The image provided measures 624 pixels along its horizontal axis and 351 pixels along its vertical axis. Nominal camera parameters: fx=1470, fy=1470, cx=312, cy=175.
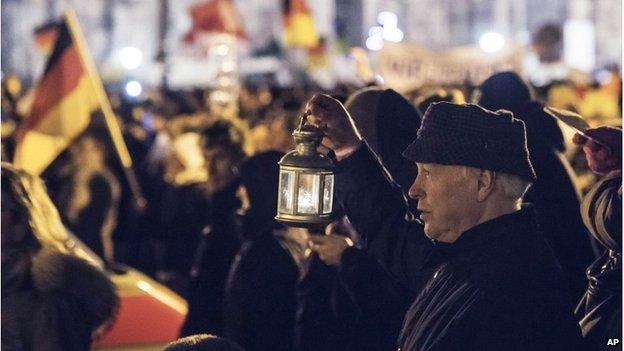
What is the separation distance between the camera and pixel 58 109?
31.3ft

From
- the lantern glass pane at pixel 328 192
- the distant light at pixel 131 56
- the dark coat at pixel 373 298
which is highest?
the lantern glass pane at pixel 328 192

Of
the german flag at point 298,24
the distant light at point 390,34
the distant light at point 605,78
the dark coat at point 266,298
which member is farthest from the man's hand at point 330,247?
the german flag at point 298,24

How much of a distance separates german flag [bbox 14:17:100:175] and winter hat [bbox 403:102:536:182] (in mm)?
5877

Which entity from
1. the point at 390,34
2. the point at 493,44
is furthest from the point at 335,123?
the point at 390,34

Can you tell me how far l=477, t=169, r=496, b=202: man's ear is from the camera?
3559 mm

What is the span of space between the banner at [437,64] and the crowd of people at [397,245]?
623 centimetres

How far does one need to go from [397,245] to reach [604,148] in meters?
0.71

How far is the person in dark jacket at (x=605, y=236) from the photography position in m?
4.12

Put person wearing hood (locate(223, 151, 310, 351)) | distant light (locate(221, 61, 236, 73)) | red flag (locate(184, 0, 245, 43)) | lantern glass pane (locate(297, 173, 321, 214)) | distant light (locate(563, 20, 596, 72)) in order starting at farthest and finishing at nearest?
distant light (locate(563, 20, 596, 72)), red flag (locate(184, 0, 245, 43)), distant light (locate(221, 61, 236, 73)), person wearing hood (locate(223, 151, 310, 351)), lantern glass pane (locate(297, 173, 321, 214))

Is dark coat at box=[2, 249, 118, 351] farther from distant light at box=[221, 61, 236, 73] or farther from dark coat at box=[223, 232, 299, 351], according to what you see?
distant light at box=[221, 61, 236, 73]

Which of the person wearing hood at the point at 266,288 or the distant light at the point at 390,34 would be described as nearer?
the person wearing hood at the point at 266,288

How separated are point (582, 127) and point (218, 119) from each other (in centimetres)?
361

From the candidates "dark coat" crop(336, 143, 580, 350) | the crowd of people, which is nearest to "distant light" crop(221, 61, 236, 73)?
the crowd of people

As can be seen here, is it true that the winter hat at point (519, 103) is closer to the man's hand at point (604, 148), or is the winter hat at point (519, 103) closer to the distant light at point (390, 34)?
the man's hand at point (604, 148)
